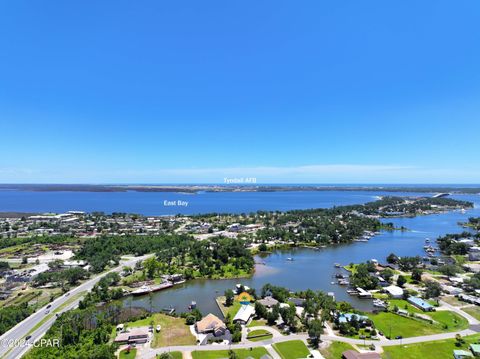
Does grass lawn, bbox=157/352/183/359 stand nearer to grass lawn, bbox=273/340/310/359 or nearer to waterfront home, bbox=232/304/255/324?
waterfront home, bbox=232/304/255/324

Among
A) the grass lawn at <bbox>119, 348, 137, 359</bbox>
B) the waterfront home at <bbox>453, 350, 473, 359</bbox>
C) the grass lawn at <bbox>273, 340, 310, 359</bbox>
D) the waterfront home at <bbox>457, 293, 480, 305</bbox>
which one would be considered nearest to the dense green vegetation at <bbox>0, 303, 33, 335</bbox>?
the grass lawn at <bbox>119, 348, 137, 359</bbox>

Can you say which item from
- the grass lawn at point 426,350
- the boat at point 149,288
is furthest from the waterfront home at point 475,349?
the boat at point 149,288

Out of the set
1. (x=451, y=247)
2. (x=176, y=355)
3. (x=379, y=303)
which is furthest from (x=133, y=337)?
(x=451, y=247)

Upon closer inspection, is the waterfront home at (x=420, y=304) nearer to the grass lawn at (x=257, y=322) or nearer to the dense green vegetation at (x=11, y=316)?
the grass lawn at (x=257, y=322)

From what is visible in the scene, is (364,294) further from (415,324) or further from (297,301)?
(297,301)

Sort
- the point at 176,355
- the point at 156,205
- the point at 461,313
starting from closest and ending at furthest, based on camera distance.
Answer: the point at 176,355 < the point at 461,313 < the point at 156,205

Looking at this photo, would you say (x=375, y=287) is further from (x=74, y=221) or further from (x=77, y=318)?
(x=74, y=221)
